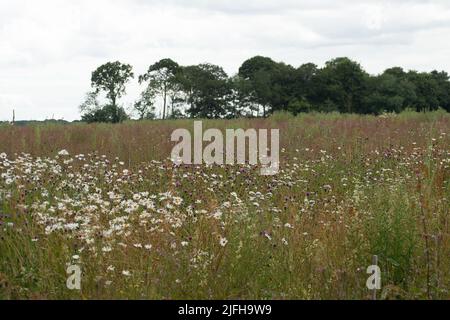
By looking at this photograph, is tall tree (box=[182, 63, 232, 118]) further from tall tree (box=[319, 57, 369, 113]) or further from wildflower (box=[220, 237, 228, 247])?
wildflower (box=[220, 237, 228, 247])

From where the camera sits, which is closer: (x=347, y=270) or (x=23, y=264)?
(x=347, y=270)

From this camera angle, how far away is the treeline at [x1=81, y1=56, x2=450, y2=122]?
44312 millimetres

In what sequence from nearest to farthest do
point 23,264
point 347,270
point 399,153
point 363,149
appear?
point 347,270 < point 23,264 < point 399,153 < point 363,149

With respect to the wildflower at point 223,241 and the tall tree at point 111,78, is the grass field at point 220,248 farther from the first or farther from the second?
the tall tree at point 111,78

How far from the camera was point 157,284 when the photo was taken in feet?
A: 11.7

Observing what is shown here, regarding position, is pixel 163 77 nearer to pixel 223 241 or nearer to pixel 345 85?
pixel 345 85

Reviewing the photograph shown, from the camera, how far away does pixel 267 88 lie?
47656mm

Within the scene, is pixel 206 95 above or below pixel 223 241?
above

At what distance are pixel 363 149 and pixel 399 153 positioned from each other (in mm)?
782

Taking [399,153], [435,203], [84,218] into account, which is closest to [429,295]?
[435,203]

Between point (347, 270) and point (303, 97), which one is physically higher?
point (303, 97)

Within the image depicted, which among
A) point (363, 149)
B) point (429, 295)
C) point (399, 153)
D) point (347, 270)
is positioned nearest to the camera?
point (429, 295)

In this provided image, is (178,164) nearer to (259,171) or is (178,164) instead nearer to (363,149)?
(259,171)

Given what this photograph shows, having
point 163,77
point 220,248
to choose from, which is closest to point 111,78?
point 163,77
